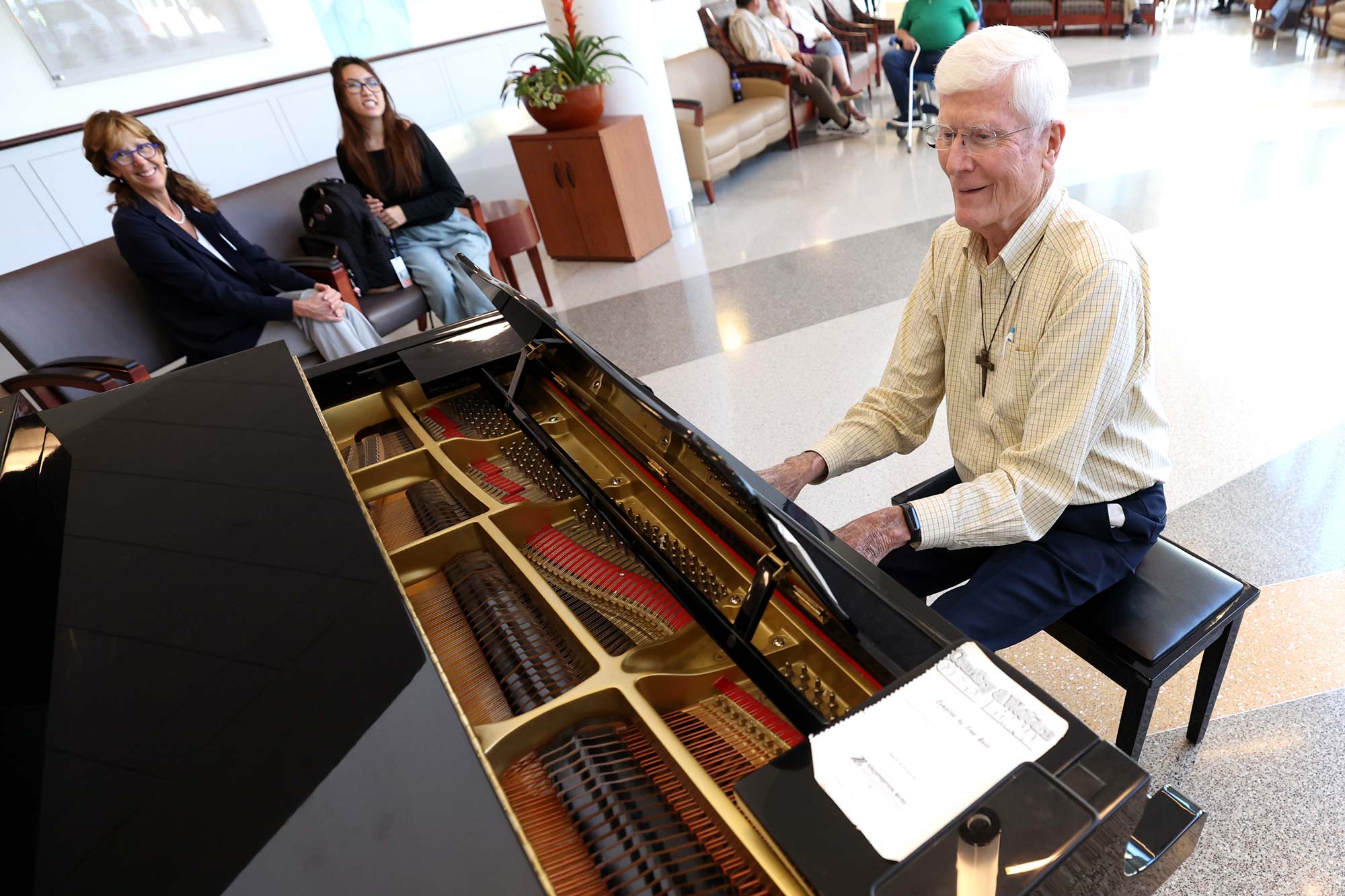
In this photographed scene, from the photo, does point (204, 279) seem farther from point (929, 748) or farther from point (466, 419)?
point (929, 748)

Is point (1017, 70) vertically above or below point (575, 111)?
above

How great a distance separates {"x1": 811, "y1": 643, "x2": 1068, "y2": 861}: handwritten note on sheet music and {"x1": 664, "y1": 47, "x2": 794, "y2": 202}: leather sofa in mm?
5388

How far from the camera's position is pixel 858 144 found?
6832mm

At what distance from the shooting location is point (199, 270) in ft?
9.68

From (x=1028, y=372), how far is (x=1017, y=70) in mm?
500

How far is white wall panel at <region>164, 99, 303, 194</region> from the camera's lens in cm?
480

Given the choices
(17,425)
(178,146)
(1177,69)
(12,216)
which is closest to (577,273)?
(178,146)

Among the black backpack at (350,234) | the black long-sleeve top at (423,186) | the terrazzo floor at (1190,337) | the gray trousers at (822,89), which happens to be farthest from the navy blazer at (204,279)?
the gray trousers at (822,89)

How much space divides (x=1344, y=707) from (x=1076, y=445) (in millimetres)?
1027

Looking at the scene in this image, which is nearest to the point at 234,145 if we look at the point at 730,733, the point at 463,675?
the point at 463,675

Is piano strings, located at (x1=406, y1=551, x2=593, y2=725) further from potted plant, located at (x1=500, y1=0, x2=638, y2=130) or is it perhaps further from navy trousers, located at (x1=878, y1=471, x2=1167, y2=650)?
potted plant, located at (x1=500, y1=0, x2=638, y2=130)

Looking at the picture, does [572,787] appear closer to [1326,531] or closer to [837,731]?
[837,731]

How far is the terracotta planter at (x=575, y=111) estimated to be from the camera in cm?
446

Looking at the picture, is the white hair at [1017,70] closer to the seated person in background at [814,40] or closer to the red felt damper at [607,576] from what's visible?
the red felt damper at [607,576]
